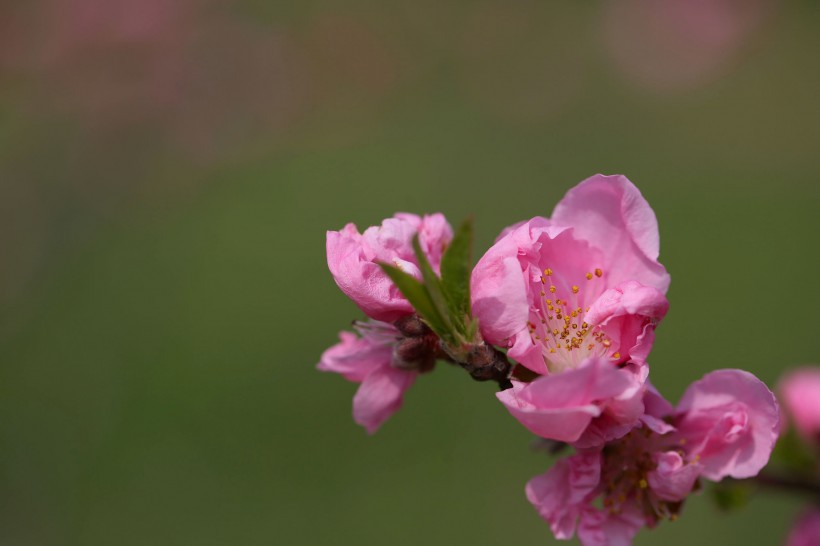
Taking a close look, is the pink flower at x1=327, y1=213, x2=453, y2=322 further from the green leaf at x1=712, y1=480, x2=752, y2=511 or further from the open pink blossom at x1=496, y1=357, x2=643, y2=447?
the green leaf at x1=712, y1=480, x2=752, y2=511

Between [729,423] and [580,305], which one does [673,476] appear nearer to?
[729,423]

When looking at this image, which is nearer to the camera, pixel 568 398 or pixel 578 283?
pixel 568 398

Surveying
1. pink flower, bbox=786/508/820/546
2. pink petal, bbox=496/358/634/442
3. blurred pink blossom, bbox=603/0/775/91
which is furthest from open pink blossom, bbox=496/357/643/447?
blurred pink blossom, bbox=603/0/775/91

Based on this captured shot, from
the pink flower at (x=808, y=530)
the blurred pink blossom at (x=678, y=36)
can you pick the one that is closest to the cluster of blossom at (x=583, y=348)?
the pink flower at (x=808, y=530)

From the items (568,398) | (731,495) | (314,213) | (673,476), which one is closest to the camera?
(568,398)

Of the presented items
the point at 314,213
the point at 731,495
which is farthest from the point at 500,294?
the point at 314,213

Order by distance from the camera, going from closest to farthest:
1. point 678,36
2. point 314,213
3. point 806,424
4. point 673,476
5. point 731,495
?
point 673,476 → point 731,495 → point 806,424 → point 314,213 → point 678,36
